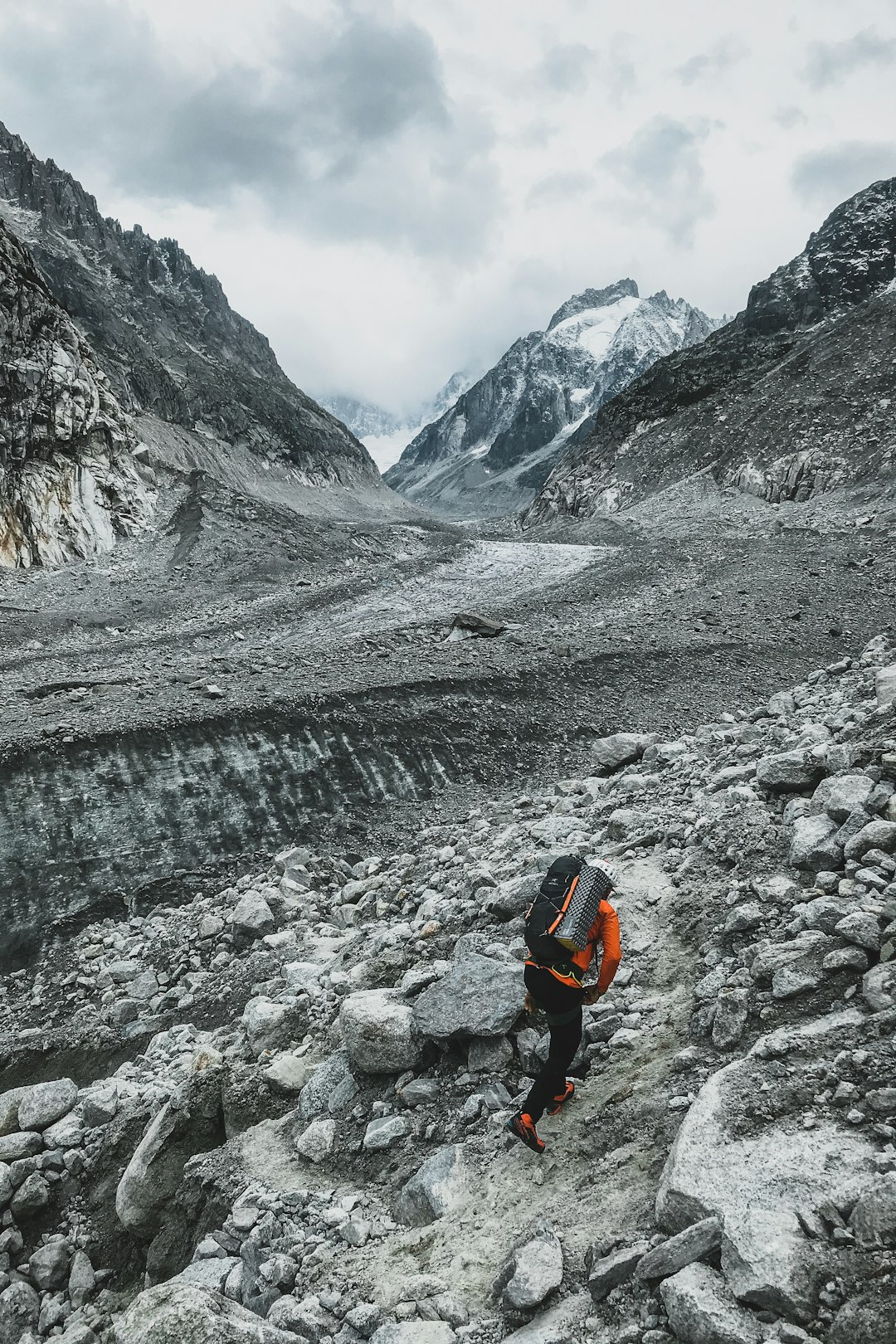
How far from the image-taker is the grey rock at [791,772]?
6.00 meters

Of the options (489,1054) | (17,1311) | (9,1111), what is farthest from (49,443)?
(489,1054)

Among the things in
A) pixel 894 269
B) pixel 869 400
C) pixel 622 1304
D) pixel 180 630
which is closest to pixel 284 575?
pixel 180 630

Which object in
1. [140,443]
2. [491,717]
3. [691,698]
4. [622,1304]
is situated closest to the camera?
[622,1304]

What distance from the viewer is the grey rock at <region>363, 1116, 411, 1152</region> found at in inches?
172

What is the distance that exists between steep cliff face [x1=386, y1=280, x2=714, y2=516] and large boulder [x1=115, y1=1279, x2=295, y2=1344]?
437ft

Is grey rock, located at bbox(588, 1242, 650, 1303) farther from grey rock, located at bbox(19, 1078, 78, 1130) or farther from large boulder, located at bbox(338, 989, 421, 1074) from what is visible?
grey rock, located at bbox(19, 1078, 78, 1130)

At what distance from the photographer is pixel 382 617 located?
→ 26.5 metres

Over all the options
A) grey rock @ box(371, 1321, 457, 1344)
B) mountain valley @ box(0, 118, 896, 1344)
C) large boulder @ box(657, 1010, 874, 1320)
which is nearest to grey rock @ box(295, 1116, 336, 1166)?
mountain valley @ box(0, 118, 896, 1344)

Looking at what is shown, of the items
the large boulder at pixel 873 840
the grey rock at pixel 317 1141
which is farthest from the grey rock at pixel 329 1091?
the large boulder at pixel 873 840

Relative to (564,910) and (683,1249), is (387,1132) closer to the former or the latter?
(564,910)

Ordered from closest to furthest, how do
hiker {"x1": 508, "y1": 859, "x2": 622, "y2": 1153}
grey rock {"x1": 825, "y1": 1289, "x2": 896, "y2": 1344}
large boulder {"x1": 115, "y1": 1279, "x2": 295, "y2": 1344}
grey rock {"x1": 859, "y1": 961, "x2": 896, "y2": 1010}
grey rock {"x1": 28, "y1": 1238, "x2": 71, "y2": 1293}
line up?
1. grey rock {"x1": 825, "y1": 1289, "x2": 896, "y2": 1344}
2. large boulder {"x1": 115, "y1": 1279, "x2": 295, "y2": 1344}
3. grey rock {"x1": 859, "y1": 961, "x2": 896, "y2": 1010}
4. hiker {"x1": 508, "y1": 859, "x2": 622, "y2": 1153}
5. grey rock {"x1": 28, "y1": 1238, "x2": 71, "y2": 1293}

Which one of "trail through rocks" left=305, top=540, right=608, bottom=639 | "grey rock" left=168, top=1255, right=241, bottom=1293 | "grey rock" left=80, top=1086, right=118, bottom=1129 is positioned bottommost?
"grey rock" left=168, top=1255, right=241, bottom=1293

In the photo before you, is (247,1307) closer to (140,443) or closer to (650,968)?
(650,968)

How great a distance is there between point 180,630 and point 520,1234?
954 inches
